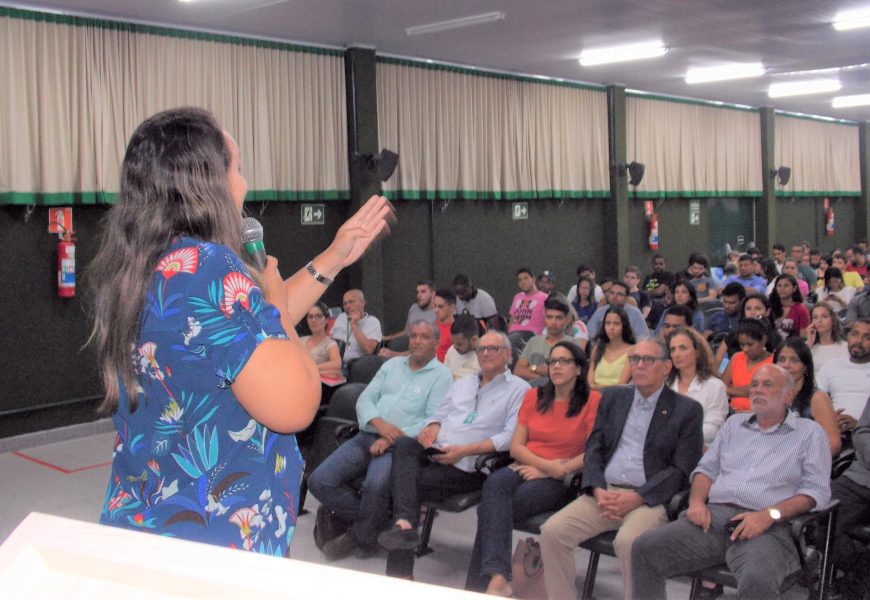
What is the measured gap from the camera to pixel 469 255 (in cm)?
1196

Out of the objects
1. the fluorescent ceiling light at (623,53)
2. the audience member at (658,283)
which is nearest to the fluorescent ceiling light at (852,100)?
the audience member at (658,283)

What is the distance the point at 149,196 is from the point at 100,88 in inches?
295

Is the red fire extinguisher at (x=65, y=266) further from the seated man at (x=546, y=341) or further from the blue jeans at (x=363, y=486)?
the seated man at (x=546, y=341)

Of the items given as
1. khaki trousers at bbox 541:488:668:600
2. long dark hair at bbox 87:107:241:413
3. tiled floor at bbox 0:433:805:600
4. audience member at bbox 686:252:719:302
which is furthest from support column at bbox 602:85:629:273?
long dark hair at bbox 87:107:241:413

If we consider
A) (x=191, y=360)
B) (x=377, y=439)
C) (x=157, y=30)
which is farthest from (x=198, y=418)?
(x=157, y=30)

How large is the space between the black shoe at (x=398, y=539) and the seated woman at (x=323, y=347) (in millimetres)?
2491

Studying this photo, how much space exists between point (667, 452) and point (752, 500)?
1.47 feet

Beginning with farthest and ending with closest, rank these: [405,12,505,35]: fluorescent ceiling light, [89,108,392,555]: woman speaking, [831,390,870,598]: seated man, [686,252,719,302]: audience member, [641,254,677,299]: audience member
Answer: [686,252,719,302]: audience member
[641,254,677,299]: audience member
[405,12,505,35]: fluorescent ceiling light
[831,390,870,598]: seated man
[89,108,392,555]: woman speaking

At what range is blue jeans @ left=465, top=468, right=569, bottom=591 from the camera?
13.5 ft

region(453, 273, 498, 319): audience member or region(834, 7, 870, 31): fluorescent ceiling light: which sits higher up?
region(834, 7, 870, 31): fluorescent ceiling light

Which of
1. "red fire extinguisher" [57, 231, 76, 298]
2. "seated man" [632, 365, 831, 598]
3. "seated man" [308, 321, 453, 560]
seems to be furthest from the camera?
"red fire extinguisher" [57, 231, 76, 298]

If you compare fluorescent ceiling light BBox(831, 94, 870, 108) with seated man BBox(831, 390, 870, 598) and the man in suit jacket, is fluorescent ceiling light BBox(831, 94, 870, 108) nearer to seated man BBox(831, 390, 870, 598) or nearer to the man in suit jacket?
seated man BBox(831, 390, 870, 598)

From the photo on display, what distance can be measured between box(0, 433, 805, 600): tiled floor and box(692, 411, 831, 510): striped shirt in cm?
65

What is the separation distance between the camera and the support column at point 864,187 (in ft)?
65.9
